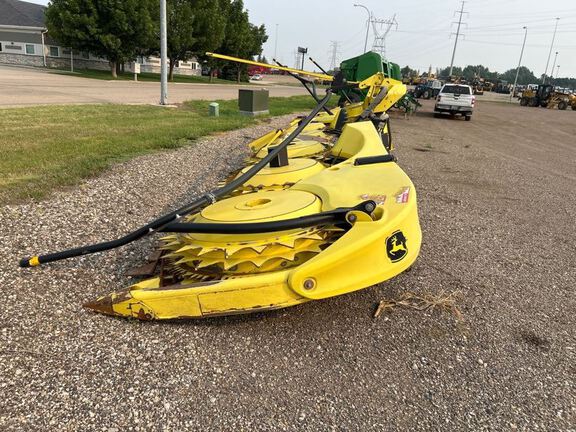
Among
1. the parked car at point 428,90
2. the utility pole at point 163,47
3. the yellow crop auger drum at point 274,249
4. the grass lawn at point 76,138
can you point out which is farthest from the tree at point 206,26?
the yellow crop auger drum at point 274,249

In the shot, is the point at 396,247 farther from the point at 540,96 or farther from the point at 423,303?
the point at 540,96

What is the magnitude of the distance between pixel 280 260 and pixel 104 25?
34985mm

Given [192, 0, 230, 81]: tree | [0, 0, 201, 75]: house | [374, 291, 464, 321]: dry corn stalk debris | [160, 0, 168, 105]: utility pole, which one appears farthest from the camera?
[0, 0, 201, 75]: house

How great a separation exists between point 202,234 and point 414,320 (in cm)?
155

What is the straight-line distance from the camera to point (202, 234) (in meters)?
2.77

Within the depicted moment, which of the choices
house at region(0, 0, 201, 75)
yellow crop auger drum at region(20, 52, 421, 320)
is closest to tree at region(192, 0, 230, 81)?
house at region(0, 0, 201, 75)

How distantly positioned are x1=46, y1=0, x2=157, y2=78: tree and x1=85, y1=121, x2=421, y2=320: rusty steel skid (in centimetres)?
3331

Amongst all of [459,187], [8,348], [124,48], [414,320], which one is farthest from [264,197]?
[124,48]

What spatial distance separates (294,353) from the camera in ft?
8.54

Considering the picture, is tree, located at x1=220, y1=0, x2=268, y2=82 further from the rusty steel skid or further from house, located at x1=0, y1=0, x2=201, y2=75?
the rusty steel skid

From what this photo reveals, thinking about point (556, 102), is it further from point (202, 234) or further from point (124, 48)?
point (202, 234)

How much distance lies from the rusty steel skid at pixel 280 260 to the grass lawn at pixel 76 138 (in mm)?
2857

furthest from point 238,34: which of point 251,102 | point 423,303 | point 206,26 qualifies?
point 423,303

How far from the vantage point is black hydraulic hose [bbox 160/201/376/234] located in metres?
2.56
